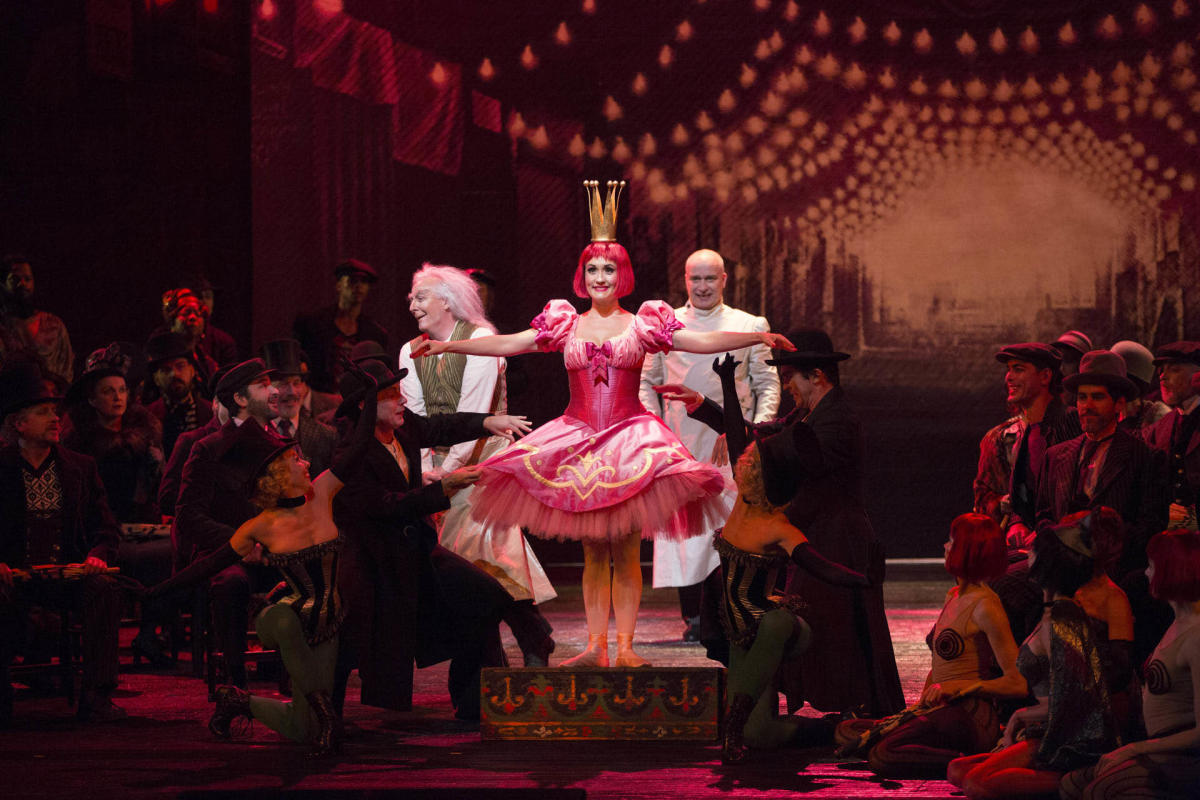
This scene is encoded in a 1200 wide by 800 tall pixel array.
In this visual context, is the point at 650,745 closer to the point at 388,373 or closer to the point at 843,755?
the point at 843,755

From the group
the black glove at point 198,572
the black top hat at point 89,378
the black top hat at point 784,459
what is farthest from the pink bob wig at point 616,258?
the black top hat at point 89,378

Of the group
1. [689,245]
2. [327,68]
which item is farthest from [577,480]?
[327,68]

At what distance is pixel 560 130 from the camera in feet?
31.7

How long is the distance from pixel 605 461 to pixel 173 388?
3.53m

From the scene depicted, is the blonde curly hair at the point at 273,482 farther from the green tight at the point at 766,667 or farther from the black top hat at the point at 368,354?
the green tight at the point at 766,667

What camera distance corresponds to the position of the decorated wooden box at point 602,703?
16.6 ft

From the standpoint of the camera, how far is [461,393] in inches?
269

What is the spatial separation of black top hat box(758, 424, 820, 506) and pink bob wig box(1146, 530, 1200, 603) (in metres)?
1.23

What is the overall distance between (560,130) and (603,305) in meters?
4.29

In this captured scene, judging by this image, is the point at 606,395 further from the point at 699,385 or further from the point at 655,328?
the point at 699,385

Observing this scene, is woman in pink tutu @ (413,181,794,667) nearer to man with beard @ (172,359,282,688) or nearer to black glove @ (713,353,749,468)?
black glove @ (713,353,749,468)

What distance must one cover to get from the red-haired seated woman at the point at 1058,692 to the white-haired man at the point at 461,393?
2.38 meters

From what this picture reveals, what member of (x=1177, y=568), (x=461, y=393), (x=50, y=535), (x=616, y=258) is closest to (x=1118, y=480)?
(x=1177, y=568)

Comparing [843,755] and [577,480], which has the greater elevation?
[577,480]
